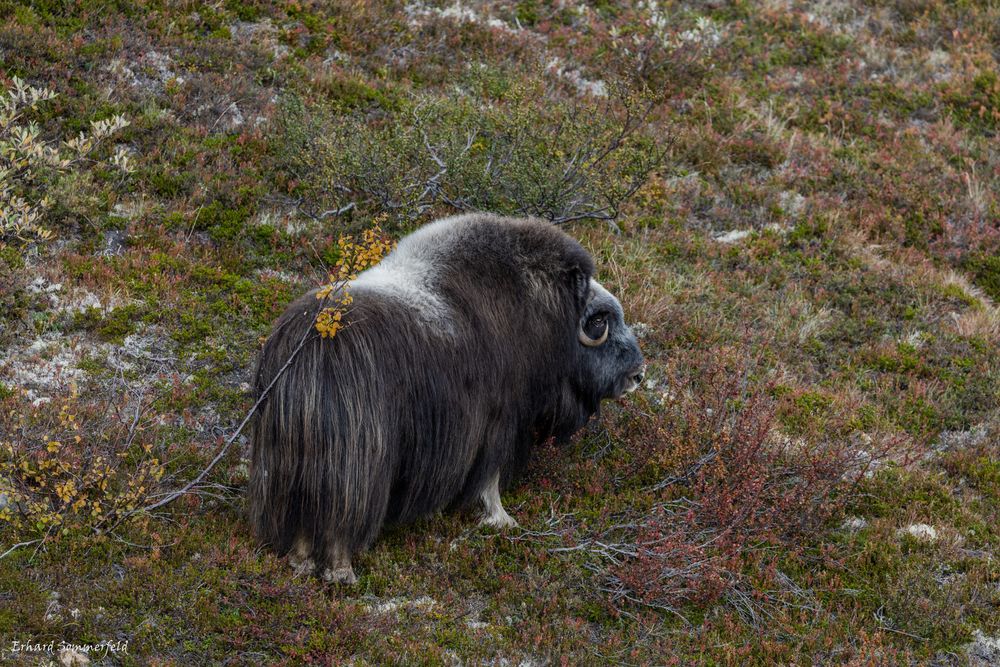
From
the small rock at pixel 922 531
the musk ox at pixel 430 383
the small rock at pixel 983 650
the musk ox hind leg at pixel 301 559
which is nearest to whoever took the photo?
the musk ox at pixel 430 383

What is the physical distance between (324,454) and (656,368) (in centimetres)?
372

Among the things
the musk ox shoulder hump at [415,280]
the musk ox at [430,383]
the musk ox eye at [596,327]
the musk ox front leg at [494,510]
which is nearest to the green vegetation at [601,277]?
the musk ox front leg at [494,510]

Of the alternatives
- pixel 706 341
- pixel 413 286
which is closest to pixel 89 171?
pixel 413 286

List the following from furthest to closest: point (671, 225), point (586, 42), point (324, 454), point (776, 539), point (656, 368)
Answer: point (586, 42), point (671, 225), point (656, 368), point (776, 539), point (324, 454)

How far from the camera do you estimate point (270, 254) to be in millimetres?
7875

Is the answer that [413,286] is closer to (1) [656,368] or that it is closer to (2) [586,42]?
(1) [656,368]

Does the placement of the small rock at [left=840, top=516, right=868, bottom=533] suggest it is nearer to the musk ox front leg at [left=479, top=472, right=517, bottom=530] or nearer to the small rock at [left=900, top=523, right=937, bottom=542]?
the small rock at [left=900, top=523, right=937, bottom=542]

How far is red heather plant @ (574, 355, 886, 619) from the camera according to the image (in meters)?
5.39

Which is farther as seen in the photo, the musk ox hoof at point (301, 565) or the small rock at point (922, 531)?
the small rock at point (922, 531)

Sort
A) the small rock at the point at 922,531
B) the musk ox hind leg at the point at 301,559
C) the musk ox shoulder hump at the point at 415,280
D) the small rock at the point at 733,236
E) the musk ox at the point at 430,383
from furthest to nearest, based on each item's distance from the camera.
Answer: the small rock at the point at 733,236
the small rock at the point at 922,531
the musk ox shoulder hump at the point at 415,280
the musk ox hind leg at the point at 301,559
the musk ox at the point at 430,383

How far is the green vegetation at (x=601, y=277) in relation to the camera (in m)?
4.91

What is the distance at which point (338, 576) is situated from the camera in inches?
194
